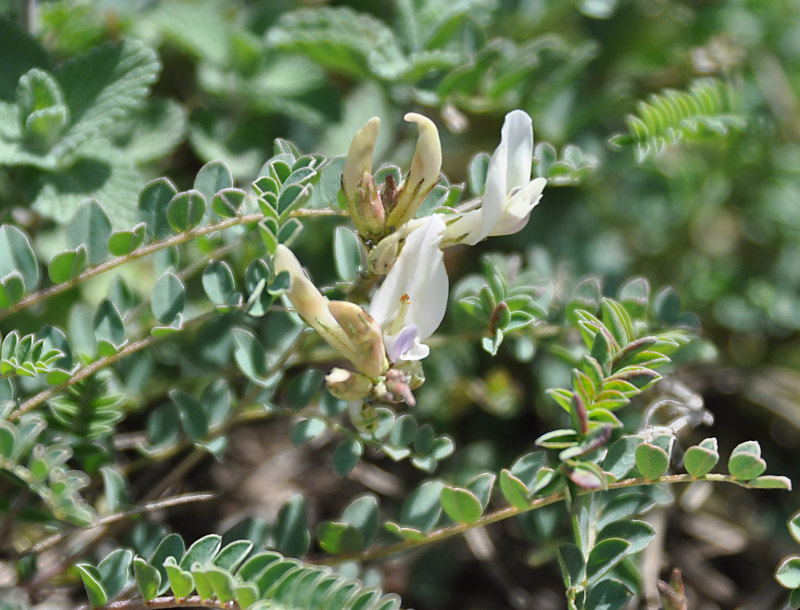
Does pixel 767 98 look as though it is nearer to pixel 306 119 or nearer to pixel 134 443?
pixel 306 119

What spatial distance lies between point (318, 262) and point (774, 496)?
163 cm

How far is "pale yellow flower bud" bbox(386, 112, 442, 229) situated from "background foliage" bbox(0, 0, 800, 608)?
0.18m

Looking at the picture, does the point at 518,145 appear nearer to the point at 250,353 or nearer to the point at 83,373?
the point at 250,353

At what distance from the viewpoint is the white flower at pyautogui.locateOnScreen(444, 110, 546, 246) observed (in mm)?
1450

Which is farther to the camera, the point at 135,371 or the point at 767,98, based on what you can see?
the point at 767,98

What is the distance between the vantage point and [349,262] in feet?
5.61

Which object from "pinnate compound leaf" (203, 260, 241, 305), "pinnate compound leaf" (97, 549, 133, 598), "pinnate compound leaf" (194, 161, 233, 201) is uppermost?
"pinnate compound leaf" (194, 161, 233, 201)

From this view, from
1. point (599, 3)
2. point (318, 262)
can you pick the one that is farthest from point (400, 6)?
point (318, 262)

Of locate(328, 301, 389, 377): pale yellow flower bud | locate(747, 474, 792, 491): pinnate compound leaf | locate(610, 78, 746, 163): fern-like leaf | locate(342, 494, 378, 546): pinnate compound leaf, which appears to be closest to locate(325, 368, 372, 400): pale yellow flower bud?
locate(328, 301, 389, 377): pale yellow flower bud

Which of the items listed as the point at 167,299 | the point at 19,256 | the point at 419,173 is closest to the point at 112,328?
the point at 167,299

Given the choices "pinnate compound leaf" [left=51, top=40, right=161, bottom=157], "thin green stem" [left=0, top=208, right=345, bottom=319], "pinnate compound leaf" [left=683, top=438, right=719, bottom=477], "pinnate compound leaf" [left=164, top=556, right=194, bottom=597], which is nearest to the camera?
"pinnate compound leaf" [left=164, top=556, right=194, bottom=597]

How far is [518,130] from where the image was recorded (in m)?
1.49

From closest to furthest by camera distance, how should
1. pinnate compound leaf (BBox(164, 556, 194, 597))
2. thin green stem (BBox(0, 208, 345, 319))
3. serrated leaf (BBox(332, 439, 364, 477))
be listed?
pinnate compound leaf (BBox(164, 556, 194, 597)) < thin green stem (BBox(0, 208, 345, 319)) < serrated leaf (BBox(332, 439, 364, 477))

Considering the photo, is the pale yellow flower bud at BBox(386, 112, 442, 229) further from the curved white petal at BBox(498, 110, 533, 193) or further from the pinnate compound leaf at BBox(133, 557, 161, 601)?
the pinnate compound leaf at BBox(133, 557, 161, 601)
